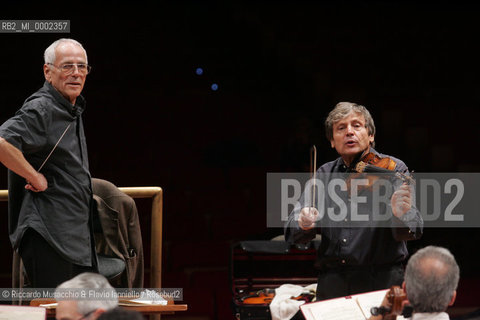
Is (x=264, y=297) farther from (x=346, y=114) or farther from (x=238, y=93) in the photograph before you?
(x=238, y=93)

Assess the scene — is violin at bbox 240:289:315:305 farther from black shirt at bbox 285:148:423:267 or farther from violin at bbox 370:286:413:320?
violin at bbox 370:286:413:320

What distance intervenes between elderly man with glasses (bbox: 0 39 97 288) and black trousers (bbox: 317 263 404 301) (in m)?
1.02

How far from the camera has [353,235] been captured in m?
2.82

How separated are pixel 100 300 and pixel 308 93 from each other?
4.25 meters

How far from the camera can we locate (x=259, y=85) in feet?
19.6

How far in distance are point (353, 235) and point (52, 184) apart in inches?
49.6

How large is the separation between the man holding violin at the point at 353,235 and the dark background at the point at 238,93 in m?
2.01

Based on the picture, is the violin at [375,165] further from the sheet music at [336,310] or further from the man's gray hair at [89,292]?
the man's gray hair at [89,292]

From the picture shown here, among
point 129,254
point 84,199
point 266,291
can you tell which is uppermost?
point 84,199

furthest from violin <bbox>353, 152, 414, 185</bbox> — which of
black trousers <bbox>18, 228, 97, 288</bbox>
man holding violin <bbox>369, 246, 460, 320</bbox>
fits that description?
black trousers <bbox>18, 228, 97, 288</bbox>

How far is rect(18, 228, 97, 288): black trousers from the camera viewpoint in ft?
8.95

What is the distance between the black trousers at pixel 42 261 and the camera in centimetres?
273

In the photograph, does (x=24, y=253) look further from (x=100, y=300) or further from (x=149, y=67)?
(x=149, y=67)

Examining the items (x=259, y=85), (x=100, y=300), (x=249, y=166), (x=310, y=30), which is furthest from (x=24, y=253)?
(x=310, y=30)
